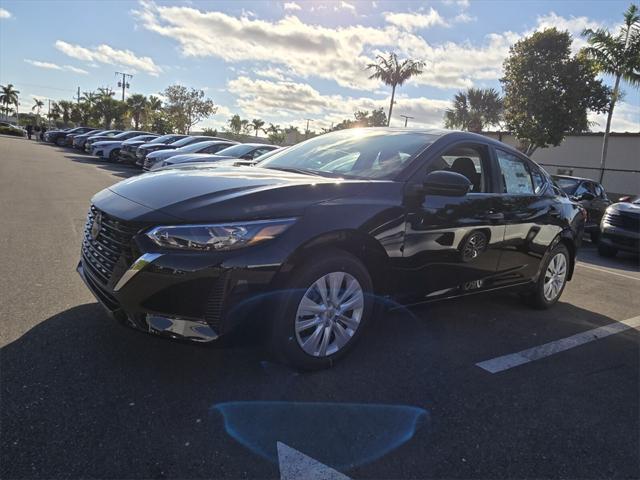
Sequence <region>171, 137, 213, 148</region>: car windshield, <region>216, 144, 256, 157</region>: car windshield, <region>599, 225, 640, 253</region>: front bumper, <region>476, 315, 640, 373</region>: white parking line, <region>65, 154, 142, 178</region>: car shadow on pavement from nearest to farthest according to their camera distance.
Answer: <region>476, 315, 640, 373</region>: white parking line < <region>599, 225, 640, 253</region>: front bumper < <region>216, 144, 256, 157</region>: car windshield < <region>65, 154, 142, 178</region>: car shadow on pavement < <region>171, 137, 213, 148</region>: car windshield

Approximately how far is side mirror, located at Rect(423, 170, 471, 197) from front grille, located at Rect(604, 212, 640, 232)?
25.4 ft

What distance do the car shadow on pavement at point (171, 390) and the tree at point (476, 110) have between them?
4221 cm

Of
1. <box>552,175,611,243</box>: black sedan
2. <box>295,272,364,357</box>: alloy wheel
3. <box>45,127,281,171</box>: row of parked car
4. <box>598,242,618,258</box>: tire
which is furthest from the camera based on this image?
<box>45,127,281,171</box>: row of parked car

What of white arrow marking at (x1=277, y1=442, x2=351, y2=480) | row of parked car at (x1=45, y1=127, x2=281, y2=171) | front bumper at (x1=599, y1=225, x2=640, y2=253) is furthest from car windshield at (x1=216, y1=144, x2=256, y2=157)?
white arrow marking at (x1=277, y1=442, x2=351, y2=480)

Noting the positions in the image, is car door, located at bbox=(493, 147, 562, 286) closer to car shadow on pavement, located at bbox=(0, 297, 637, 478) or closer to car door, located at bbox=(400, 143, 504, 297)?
car door, located at bbox=(400, 143, 504, 297)

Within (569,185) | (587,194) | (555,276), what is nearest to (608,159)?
(569,185)

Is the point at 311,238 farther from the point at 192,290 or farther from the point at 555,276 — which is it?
the point at 555,276

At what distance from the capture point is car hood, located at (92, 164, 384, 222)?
2719 millimetres

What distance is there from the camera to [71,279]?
4543mm

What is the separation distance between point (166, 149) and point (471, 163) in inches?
588

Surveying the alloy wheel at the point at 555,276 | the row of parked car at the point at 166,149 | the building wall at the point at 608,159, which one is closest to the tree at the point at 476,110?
the building wall at the point at 608,159

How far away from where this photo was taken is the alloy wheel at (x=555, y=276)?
507 cm

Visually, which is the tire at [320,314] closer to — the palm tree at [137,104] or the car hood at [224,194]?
the car hood at [224,194]

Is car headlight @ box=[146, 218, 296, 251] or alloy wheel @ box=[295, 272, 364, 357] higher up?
car headlight @ box=[146, 218, 296, 251]
